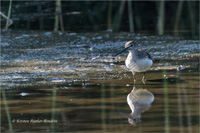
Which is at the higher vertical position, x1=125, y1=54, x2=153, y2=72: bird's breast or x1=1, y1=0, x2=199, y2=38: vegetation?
x1=1, y1=0, x2=199, y2=38: vegetation

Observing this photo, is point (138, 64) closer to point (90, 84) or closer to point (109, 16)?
point (90, 84)

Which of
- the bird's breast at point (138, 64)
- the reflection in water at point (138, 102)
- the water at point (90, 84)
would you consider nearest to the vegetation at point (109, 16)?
the water at point (90, 84)

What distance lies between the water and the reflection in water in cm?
5

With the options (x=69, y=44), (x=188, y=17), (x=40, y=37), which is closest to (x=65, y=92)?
(x=69, y=44)

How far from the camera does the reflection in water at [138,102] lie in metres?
5.49

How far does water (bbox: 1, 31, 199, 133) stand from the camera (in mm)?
5355

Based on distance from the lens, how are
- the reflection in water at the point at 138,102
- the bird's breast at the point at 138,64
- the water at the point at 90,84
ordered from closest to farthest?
the water at the point at 90,84
the reflection in water at the point at 138,102
the bird's breast at the point at 138,64

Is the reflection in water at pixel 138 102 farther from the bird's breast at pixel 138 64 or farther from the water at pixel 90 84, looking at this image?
the bird's breast at pixel 138 64

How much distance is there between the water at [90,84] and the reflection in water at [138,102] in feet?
0.16

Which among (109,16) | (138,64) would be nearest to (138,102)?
(138,64)

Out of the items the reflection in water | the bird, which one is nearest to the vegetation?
the bird

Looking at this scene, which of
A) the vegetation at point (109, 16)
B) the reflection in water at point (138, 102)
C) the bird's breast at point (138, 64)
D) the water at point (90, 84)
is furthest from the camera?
the vegetation at point (109, 16)

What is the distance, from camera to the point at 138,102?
6238mm

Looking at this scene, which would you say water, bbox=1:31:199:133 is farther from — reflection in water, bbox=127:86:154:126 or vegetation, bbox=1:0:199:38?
vegetation, bbox=1:0:199:38
